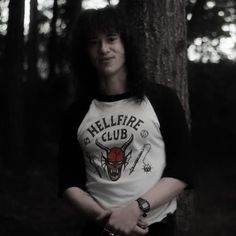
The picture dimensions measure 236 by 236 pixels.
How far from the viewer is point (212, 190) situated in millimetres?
12102

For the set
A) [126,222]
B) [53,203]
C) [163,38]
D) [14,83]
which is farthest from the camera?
[14,83]

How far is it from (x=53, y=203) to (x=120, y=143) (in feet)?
25.2

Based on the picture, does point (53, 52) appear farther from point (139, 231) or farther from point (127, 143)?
point (139, 231)

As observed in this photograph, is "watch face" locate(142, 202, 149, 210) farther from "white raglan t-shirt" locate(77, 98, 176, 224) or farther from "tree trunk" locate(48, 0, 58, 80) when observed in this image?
"tree trunk" locate(48, 0, 58, 80)

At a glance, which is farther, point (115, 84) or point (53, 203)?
point (53, 203)

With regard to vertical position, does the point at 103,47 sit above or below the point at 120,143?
above

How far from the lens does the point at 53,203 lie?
1005cm

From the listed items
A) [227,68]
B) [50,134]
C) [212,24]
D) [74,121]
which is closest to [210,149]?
[227,68]

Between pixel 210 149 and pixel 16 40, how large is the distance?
6226 millimetres

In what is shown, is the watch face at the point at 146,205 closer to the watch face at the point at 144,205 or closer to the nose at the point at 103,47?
the watch face at the point at 144,205

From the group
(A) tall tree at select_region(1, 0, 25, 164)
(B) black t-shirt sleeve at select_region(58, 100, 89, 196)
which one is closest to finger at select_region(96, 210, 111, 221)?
(B) black t-shirt sleeve at select_region(58, 100, 89, 196)

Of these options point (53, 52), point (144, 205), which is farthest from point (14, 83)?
point (144, 205)

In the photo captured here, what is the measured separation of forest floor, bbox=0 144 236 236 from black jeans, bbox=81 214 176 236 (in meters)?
4.74

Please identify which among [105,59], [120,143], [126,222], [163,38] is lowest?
[126,222]
